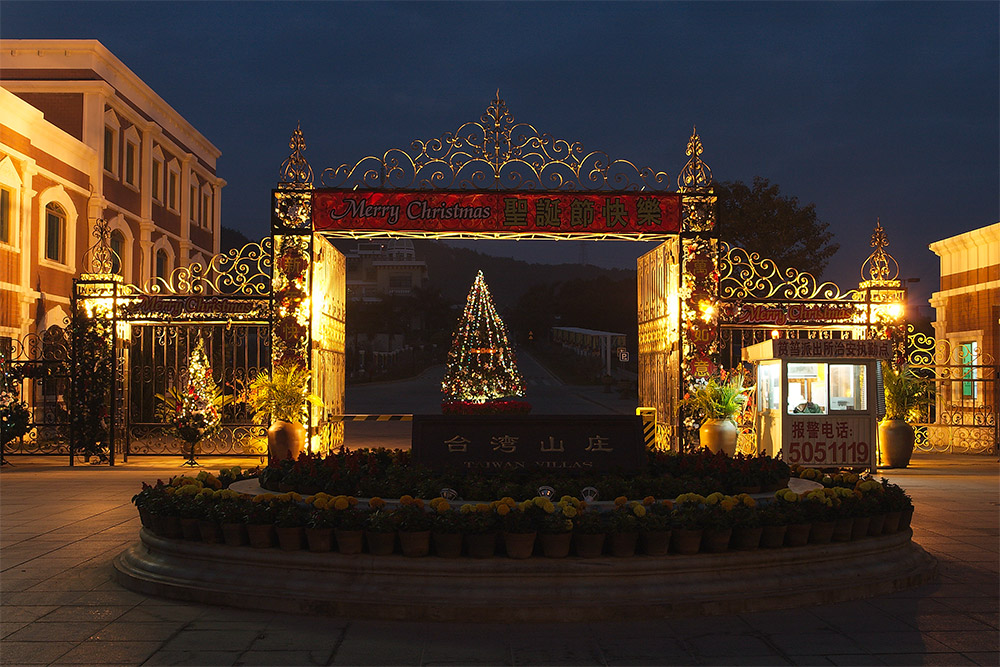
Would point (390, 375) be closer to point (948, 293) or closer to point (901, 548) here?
point (948, 293)

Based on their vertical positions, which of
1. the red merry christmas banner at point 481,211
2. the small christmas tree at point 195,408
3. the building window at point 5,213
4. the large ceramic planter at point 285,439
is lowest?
the large ceramic planter at point 285,439

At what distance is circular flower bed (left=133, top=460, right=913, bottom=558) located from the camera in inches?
269

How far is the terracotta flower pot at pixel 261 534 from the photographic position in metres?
7.15

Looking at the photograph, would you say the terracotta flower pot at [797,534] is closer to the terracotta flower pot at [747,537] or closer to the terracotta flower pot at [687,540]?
the terracotta flower pot at [747,537]

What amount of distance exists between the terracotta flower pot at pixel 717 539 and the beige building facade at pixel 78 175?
16410 millimetres

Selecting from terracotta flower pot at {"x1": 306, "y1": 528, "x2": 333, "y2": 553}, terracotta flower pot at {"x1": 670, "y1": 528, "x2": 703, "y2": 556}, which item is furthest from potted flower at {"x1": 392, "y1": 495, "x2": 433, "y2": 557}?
terracotta flower pot at {"x1": 670, "y1": 528, "x2": 703, "y2": 556}

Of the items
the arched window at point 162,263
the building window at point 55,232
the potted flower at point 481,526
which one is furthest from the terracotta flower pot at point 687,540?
the arched window at point 162,263

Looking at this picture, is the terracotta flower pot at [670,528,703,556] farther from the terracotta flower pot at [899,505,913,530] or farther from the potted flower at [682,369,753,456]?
the potted flower at [682,369,753,456]

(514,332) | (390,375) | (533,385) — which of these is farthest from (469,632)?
(514,332)

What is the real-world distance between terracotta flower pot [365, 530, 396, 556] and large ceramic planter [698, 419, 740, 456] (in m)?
9.09

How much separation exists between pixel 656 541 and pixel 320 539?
99.6 inches

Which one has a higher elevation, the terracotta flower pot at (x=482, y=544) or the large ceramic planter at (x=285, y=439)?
the large ceramic planter at (x=285, y=439)

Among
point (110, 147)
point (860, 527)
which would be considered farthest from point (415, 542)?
point (110, 147)

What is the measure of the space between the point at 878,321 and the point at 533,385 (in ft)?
113
